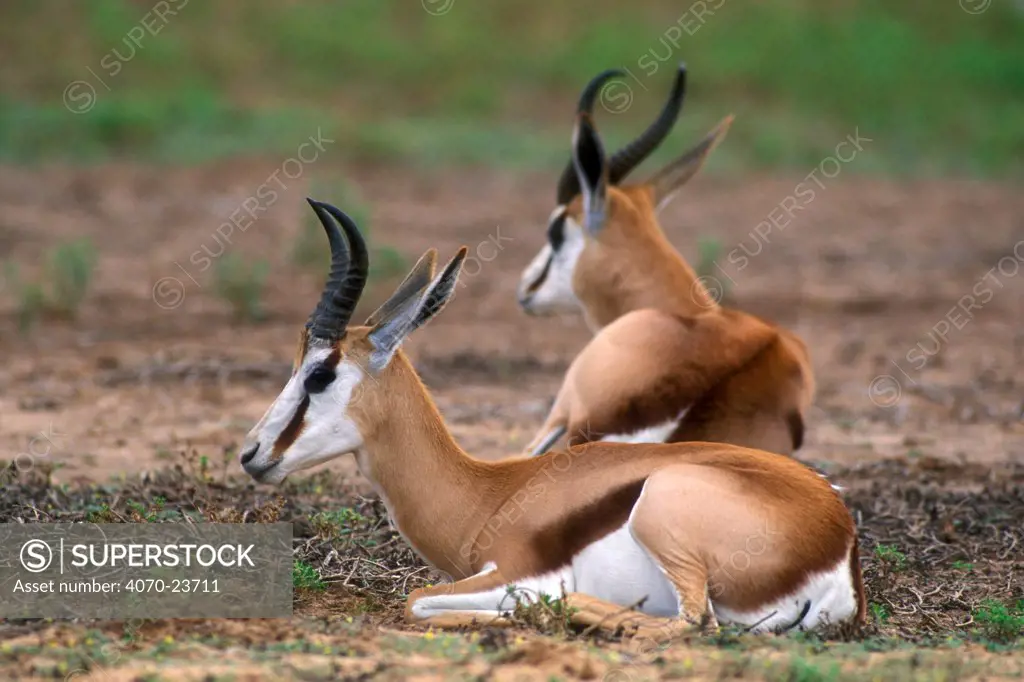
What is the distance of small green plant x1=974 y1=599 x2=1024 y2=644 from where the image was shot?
604 cm

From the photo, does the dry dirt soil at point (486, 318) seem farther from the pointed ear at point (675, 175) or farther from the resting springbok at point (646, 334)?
the pointed ear at point (675, 175)

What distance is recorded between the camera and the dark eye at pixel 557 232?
9.41 metres

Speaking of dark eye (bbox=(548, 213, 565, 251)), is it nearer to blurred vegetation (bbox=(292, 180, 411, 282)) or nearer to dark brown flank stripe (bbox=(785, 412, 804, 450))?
dark brown flank stripe (bbox=(785, 412, 804, 450))

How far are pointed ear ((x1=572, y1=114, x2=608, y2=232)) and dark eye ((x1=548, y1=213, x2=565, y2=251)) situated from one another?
0.62 ft

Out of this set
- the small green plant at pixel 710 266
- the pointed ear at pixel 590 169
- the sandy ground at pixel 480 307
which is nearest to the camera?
the pointed ear at pixel 590 169

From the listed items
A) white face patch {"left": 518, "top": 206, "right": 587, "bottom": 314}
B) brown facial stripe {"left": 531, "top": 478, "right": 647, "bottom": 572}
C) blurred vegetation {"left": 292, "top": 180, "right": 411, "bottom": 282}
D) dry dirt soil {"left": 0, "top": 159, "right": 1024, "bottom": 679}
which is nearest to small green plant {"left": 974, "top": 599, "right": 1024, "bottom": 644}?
dry dirt soil {"left": 0, "top": 159, "right": 1024, "bottom": 679}

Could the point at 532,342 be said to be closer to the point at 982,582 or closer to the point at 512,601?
the point at 982,582

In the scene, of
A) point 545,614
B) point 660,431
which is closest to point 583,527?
point 545,614

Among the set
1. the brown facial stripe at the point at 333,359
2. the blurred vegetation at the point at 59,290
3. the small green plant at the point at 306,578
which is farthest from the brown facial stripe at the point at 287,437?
the blurred vegetation at the point at 59,290

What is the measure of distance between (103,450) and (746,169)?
48.5 ft

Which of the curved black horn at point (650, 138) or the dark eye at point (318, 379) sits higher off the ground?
the curved black horn at point (650, 138)

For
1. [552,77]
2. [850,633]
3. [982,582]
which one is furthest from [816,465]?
[552,77]

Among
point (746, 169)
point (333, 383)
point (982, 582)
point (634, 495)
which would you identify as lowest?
point (982, 582)

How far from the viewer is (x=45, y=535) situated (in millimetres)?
6488
